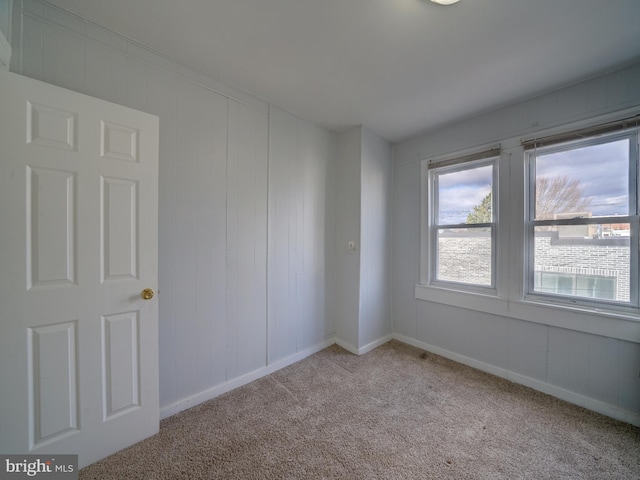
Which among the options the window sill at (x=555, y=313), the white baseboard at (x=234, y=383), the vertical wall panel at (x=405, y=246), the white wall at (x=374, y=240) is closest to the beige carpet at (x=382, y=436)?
the white baseboard at (x=234, y=383)

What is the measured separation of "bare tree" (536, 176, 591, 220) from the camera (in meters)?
2.07

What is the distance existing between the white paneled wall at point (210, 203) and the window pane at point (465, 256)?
5.24ft

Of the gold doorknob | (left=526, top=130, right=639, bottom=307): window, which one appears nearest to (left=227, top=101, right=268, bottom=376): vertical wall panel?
the gold doorknob

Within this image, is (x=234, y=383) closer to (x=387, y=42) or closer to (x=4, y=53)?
(x=4, y=53)

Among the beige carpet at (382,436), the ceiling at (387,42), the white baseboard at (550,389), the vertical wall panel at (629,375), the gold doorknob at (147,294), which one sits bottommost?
the beige carpet at (382,436)

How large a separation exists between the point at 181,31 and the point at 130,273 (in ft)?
5.10

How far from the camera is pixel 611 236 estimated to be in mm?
1938

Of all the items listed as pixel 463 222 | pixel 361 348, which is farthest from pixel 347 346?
pixel 463 222

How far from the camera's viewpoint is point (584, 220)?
2.03m

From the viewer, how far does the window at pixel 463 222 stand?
2.57 metres

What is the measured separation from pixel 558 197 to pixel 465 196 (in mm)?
756

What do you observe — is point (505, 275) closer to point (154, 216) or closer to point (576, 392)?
point (576, 392)

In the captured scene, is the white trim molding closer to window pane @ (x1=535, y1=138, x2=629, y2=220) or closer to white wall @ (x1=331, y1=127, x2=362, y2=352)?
white wall @ (x1=331, y1=127, x2=362, y2=352)

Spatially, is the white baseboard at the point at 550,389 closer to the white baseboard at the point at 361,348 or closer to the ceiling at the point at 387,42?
the white baseboard at the point at 361,348
